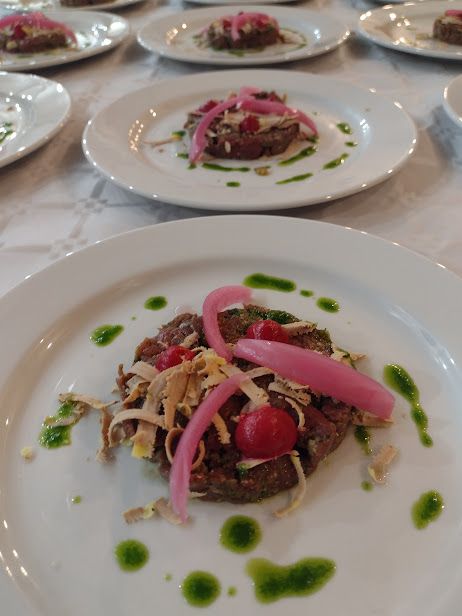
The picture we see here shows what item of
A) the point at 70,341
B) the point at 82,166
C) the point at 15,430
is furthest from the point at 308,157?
the point at 15,430

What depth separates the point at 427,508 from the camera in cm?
160

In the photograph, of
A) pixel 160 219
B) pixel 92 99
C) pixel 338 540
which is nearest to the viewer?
pixel 338 540

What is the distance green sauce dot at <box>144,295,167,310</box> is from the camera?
2354mm

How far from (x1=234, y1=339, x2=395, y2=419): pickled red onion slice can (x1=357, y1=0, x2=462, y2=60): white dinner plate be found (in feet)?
11.6

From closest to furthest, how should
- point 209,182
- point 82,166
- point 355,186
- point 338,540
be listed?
point 338,540 < point 355,186 < point 209,182 < point 82,166

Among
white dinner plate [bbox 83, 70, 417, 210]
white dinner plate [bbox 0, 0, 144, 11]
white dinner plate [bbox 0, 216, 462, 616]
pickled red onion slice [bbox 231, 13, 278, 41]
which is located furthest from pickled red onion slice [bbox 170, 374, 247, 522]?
white dinner plate [bbox 0, 0, 144, 11]

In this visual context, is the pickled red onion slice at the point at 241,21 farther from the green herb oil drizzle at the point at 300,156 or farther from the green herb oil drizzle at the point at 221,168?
the green herb oil drizzle at the point at 221,168

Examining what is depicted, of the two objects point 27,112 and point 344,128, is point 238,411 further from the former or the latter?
point 27,112

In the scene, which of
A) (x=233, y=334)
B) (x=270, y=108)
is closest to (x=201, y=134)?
(x=270, y=108)

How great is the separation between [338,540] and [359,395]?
1.49 ft

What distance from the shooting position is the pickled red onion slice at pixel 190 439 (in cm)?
161

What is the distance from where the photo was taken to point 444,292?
6.81ft

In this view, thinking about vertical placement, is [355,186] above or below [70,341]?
above

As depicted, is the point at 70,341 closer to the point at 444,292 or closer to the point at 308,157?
the point at 444,292
